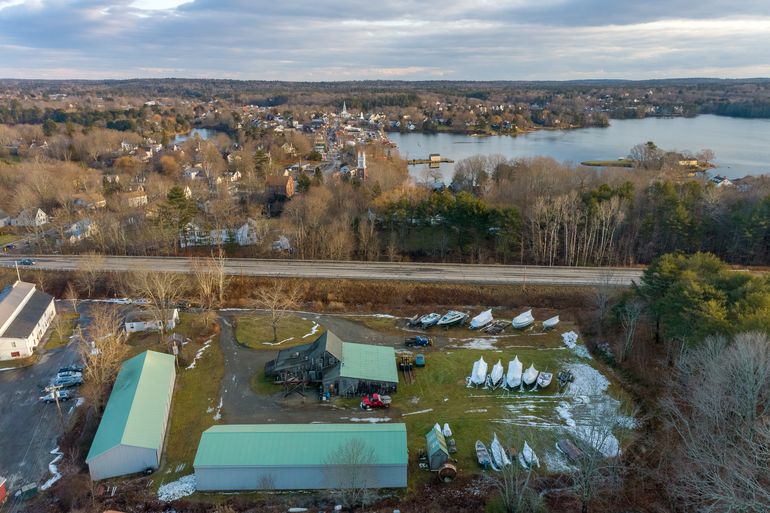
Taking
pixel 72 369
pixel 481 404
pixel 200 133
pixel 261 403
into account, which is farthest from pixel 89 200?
pixel 200 133

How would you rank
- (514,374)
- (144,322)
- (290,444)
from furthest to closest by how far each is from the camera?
(144,322)
(514,374)
(290,444)

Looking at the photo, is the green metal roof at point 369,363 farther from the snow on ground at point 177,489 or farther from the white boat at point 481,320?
the snow on ground at point 177,489

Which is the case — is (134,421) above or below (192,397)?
above

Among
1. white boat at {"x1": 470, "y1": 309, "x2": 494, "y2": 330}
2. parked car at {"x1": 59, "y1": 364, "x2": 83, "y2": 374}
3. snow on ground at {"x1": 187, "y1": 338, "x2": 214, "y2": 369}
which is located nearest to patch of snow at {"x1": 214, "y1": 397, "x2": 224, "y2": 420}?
snow on ground at {"x1": 187, "y1": 338, "x2": 214, "y2": 369}

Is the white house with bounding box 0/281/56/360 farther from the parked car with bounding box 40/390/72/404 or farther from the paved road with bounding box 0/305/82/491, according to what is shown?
the parked car with bounding box 40/390/72/404

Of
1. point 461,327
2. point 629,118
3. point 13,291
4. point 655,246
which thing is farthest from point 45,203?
point 629,118

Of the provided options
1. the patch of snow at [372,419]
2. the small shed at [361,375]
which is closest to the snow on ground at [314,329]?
the small shed at [361,375]

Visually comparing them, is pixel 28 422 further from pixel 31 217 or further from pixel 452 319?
pixel 31 217
